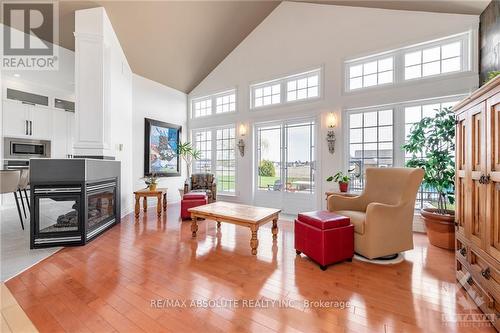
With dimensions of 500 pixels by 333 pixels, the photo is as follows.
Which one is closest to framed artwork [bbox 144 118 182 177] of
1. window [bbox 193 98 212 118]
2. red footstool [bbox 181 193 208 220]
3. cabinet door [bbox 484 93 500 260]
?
window [bbox 193 98 212 118]

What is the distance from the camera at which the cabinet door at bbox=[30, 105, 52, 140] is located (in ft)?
15.9

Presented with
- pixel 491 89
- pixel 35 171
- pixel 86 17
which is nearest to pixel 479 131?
pixel 491 89

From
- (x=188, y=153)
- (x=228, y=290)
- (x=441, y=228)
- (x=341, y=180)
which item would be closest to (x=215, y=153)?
(x=188, y=153)

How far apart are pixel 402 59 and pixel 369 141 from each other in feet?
4.84

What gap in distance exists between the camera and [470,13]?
3164 millimetres

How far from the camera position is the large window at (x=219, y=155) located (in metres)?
5.86

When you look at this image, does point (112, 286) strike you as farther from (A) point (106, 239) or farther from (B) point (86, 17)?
(B) point (86, 17)

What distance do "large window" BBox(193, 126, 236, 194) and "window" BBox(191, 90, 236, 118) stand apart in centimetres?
51

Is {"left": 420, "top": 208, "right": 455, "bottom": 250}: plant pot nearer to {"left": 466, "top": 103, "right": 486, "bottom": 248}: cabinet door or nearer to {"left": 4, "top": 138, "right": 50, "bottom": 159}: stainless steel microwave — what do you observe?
{"left": 466, "top": 103, "right": 486, "bottom": 248}: cabinet door

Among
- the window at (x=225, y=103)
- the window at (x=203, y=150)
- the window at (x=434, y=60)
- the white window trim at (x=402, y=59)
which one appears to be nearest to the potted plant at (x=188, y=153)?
the window at (x=203, y=150)

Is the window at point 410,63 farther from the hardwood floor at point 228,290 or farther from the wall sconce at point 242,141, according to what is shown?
the hardwood floor at point 228,290

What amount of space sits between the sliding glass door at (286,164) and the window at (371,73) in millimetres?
1102

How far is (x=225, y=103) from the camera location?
597 cm

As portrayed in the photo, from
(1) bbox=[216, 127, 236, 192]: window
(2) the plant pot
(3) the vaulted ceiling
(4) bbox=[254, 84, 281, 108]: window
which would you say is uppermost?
(3) the vaulted ceiling
